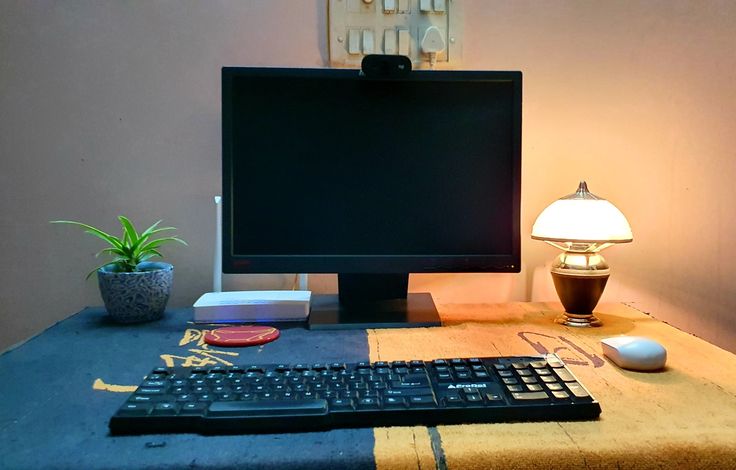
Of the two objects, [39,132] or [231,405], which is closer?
[231,405]

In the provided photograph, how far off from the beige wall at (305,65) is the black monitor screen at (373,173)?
0.73 ft

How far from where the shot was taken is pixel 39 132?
101 cm

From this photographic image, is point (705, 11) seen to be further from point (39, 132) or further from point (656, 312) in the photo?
point (39, 132)

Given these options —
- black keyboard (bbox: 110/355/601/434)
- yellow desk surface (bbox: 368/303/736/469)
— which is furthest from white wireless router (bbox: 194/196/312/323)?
black keyboard (bbox: 110/355/601/434)

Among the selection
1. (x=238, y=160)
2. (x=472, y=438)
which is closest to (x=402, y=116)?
(x=238, y=160)

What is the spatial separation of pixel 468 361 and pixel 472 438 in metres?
0.13

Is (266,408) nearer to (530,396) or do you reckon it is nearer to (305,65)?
(530,396)

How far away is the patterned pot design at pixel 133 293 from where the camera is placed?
2.73 ft

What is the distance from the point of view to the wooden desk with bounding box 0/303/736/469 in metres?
0.44

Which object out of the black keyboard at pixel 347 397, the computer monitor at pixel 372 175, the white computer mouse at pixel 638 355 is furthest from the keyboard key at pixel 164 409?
the white computer mouse at pixel 638 355

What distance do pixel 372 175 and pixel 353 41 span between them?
33cm

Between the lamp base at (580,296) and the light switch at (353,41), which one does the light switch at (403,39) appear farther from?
the lamp base at (580,296)

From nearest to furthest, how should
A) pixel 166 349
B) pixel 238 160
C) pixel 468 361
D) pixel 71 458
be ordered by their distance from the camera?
pixel 71 458 < pixel 468 361 < pixel 166 349 < pixel 238 160

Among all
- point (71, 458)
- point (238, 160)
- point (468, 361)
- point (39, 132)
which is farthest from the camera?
point (39, 132)
